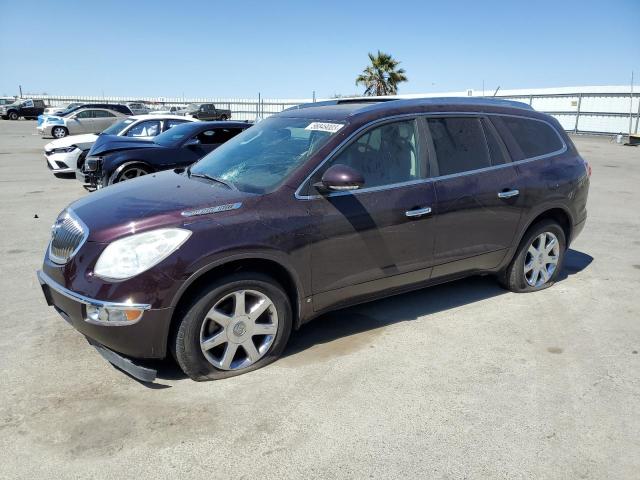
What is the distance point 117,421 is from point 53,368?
0.90 m

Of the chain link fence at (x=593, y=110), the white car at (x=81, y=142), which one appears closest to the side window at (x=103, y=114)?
the chain link fence at (x=593, y=110)

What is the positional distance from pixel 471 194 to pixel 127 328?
2848 millimetres

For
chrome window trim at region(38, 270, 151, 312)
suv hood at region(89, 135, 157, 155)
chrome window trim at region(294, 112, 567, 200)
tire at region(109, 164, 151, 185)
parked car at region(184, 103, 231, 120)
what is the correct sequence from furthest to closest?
parked car at region(184, 103, 231, 120)
suv hood at region(89, 135, 157, 155)
tire at region(109, 164, 151, 185)
chrome window trim at region(294, 112, 567, 200)
chrome window trim at region(38, 270, 151, 312)

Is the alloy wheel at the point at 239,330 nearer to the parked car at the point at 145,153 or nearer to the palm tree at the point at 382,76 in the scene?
the parked car at the point at 145,153

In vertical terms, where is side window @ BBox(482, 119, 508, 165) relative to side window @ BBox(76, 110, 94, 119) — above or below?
below

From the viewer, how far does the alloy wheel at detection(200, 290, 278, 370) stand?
11.3ft

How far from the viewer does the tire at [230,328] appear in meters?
3.34

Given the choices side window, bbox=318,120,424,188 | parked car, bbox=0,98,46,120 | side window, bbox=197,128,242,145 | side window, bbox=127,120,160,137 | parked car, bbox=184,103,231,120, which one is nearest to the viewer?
side window, bbox=318,120,424,188

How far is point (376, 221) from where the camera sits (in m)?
3.92

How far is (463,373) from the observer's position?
3.68 meters

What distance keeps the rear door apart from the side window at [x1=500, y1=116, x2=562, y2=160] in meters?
0.26

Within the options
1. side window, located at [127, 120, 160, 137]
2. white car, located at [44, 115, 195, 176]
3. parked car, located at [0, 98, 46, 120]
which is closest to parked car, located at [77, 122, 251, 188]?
white car, located at [44, 115, 195, 176]

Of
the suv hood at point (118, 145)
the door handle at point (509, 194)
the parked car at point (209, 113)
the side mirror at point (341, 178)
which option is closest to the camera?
the side mirror at point (341, 178)

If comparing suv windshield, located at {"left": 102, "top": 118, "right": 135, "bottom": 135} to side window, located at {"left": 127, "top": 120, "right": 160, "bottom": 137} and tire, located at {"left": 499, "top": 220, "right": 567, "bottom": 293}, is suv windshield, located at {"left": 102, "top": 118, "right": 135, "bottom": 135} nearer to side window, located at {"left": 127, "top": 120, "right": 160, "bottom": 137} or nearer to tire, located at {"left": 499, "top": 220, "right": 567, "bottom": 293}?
side window, located at {"left": 127, "top": 120, "right": 160, "bottom": 137}
